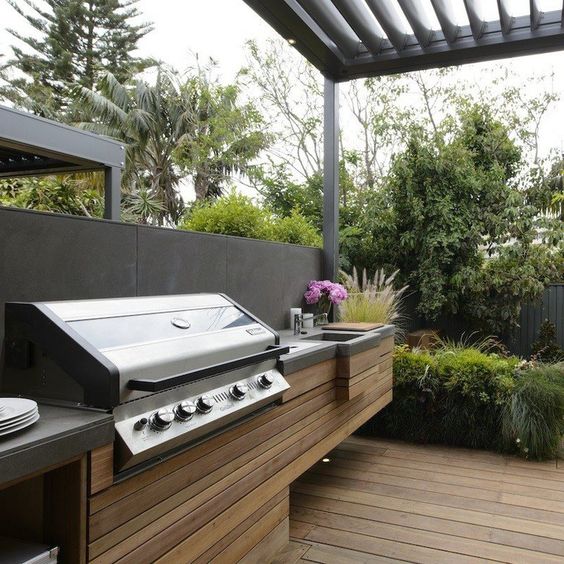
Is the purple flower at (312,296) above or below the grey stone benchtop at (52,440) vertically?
above

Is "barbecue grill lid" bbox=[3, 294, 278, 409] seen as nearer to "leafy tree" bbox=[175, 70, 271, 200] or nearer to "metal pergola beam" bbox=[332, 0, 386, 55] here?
"metal pergola beam" bbox=[332, 0, 386, 55]

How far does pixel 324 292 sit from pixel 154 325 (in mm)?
2491

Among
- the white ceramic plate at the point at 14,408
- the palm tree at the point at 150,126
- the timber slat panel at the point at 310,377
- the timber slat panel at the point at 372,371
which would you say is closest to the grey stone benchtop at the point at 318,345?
the timber slat panel at the point at 310,377

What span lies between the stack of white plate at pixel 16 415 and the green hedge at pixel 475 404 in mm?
3490

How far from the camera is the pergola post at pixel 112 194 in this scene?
2848mm

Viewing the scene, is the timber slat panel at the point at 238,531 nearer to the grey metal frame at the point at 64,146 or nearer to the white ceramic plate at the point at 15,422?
the white ceramic plate at the point at 15,422

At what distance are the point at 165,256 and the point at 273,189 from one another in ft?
27.6

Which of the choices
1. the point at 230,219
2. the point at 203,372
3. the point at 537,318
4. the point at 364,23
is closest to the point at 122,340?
the point at 203,372

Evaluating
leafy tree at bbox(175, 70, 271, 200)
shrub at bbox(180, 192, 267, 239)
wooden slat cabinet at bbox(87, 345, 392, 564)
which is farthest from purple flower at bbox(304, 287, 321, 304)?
leafy tree at bbox(175, 70, 271, 200)

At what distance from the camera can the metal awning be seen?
3.59 metres

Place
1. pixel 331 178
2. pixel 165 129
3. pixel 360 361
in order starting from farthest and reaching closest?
pixel 165 129
pixel 331 178
pixel 360 361

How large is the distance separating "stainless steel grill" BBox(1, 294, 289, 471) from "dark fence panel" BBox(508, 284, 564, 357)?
21.0 feet

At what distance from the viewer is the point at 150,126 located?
15.7 meters

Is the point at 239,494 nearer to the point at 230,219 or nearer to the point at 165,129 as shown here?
the point at 230,219
